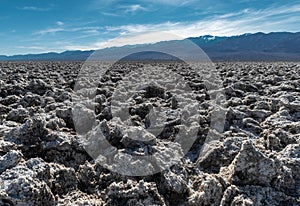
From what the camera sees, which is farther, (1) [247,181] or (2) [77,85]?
(2) [77,85]

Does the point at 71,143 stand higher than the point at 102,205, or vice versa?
the point at 71,143

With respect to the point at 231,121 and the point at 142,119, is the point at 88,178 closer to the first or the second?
the point at 142,119

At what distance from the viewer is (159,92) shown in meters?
7.79

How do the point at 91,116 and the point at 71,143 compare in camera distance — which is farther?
the point at 91,116

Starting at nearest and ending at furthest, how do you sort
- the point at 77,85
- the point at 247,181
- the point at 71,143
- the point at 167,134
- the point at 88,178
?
the point at 247,181 → the point at 88,178 → the point at 71,143 → the point at 167,134 → the point at 77,85

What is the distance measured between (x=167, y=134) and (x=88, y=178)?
160 centimetres

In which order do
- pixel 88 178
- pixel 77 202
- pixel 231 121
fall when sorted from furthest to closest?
1. pixel 231 121
2. pixel 88 178
3. pixel 77 202

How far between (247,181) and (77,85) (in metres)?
6.96

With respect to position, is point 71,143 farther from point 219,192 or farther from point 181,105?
point 181,105

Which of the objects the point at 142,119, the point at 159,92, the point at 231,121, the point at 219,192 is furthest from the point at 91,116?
the point at 159,92

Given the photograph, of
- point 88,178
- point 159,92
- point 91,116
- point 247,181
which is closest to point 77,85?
point 159,92

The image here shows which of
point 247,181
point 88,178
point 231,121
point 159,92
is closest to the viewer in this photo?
point 247,181

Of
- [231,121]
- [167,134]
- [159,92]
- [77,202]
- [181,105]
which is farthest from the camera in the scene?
[159,92]

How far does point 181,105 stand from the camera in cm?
608
